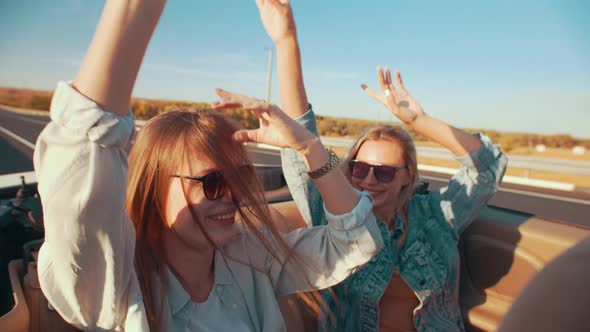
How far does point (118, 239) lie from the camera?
39.4 inches

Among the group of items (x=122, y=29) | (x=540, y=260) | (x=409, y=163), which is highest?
(x=122, y=29)

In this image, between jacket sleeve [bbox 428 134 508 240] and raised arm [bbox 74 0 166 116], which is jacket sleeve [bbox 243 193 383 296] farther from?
jacket sleeve [bbox 428 134 508 240]

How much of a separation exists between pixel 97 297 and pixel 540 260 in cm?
240

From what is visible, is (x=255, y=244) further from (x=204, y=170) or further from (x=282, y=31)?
(x=282, y=31)

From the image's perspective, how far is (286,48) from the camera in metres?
1.79

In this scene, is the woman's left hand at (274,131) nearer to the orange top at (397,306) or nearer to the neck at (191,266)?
the neck at (191,266)

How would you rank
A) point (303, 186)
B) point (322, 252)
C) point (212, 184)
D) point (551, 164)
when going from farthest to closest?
point (551, 164), point (303, 186), point (322, 252), point (212, 184)

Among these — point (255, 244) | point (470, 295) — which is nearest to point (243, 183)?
point (255, 244)

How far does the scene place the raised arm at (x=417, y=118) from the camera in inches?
92.4

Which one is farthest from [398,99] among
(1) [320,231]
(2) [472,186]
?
(1) [320,231]

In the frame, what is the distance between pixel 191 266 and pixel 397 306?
1.23 m

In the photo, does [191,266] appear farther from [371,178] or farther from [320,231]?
[371,178]

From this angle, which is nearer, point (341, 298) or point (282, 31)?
point (282, 31)

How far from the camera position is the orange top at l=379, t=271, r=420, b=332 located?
2.22 m
